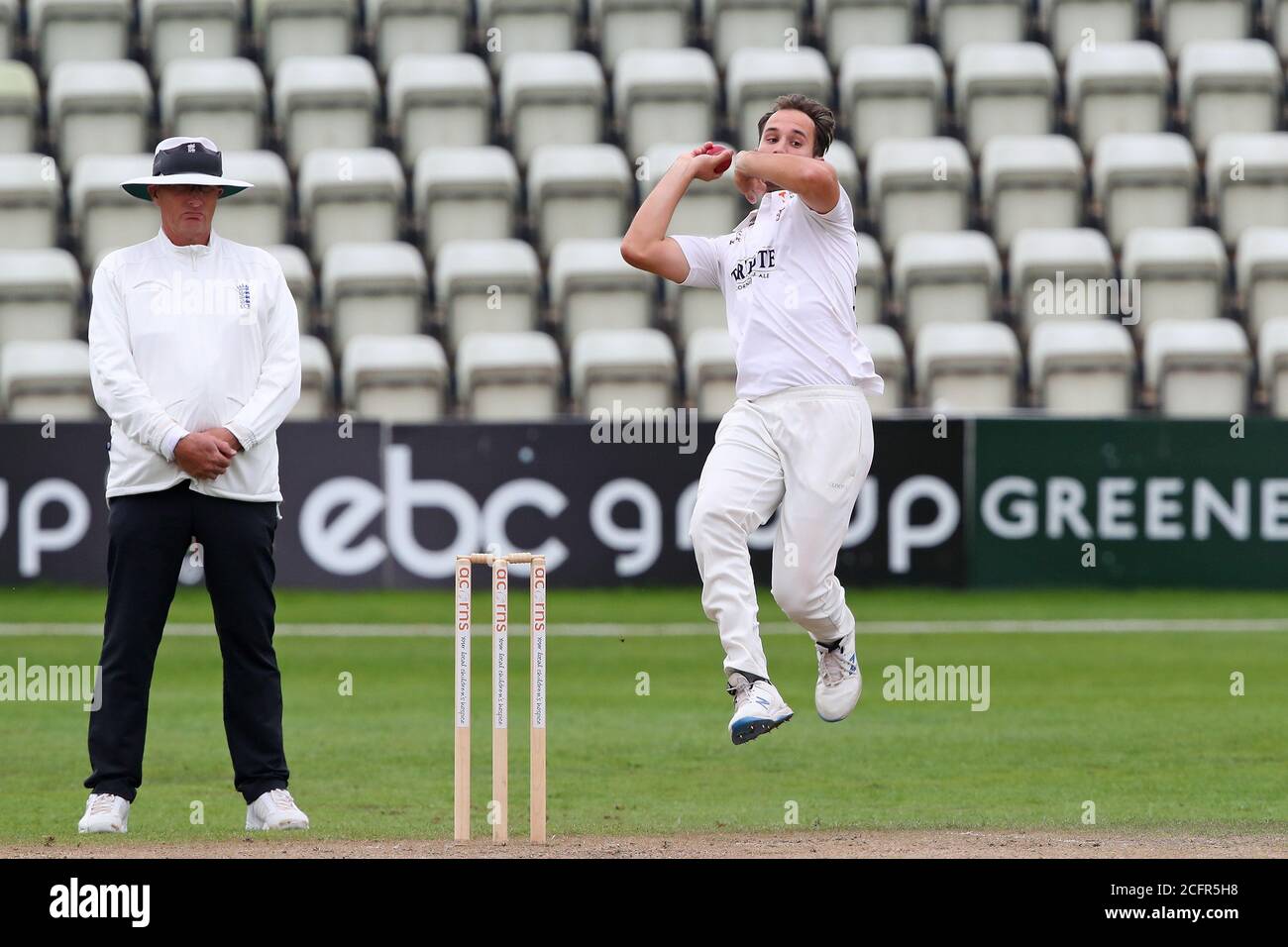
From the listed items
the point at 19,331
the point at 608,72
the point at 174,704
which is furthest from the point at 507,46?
the point at 174,704

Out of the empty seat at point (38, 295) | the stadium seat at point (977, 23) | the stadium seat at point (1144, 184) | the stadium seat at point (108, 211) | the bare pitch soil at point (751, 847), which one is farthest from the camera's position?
the stadium seat at point (977, 23)

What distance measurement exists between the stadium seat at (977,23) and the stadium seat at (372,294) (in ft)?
18.0

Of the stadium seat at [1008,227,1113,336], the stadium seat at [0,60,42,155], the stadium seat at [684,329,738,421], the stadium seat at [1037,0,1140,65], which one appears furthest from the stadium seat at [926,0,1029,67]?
the stadium seat at [0,60,42,155]

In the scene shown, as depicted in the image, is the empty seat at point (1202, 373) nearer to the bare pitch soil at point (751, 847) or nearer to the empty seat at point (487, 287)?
the empty seat at point (487, 287)

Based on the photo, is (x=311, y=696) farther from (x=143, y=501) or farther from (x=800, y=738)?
(x=143, y=501)

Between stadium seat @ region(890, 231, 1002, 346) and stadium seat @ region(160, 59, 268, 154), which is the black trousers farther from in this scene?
stadium seat @ region(160, 59, 268, 154)

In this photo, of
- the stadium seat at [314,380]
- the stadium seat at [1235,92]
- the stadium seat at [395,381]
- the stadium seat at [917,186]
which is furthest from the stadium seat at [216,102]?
the stadium seat at [1235,92]

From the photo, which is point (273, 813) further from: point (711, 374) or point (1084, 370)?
point (1084, 370)

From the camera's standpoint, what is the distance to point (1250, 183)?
1703 centimetres

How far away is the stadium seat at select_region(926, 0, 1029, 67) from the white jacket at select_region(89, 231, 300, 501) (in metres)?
12.7

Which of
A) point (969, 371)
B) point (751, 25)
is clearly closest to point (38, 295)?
point (751, 25)

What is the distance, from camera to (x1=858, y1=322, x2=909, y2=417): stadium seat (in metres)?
15.4

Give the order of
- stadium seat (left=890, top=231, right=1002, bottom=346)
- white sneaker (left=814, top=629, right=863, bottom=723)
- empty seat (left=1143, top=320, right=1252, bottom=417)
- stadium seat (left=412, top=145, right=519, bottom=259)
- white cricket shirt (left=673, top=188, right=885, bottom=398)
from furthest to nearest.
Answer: stadium seat (left=412, top=145, right=519, bottom=259) → stadium seat (left=890, top=231, right=1002, bottom=346) → empty seat (left=1143, top=320, right=1252, bottom=417) → white sneaker (left=814, top=629, right=863, bottom=723) → white cricket shirt (left=673, top=188, right=885, bottom=398)

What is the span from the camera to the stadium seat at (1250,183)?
16984 mm
